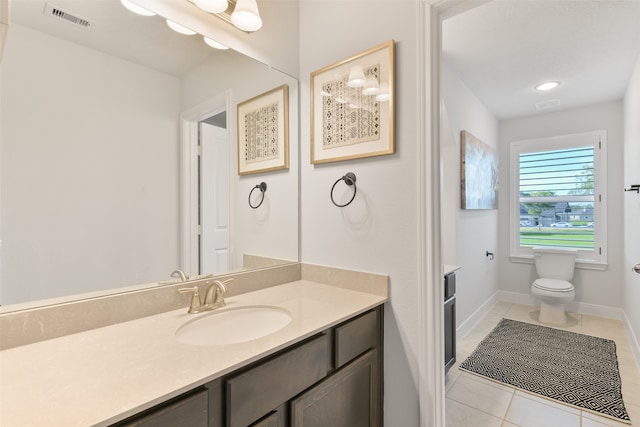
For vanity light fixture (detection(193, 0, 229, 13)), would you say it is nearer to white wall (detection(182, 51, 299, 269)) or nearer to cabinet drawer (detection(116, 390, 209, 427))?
white wall (detection(182, 51, 299, 269))

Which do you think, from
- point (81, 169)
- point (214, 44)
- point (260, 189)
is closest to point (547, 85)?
point (260, 189)

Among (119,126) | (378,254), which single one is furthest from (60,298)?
(378,254)

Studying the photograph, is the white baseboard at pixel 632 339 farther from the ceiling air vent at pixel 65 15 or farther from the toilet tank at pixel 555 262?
Result: the ceiling air vent at pixel 65 15

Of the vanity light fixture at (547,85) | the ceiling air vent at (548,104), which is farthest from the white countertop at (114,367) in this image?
the ceiling air vent at (548,104)

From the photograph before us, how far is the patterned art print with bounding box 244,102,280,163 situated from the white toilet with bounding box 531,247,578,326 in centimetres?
317

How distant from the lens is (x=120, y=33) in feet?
3.72

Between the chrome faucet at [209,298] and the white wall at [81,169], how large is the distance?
178 millimetres

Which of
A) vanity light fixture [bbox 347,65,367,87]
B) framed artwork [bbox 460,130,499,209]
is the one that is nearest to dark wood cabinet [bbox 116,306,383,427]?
vanity light fixture [bbox 347,65,367,87]

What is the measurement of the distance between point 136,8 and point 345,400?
1675 millimetres

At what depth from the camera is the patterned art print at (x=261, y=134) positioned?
163 centimetres

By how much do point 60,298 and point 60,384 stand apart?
415 millimetres

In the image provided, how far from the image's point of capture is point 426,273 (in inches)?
49.3

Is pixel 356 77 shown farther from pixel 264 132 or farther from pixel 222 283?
pixel 222 283

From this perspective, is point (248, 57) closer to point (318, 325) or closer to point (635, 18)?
point (318, 325)
